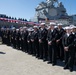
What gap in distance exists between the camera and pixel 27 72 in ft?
23.9

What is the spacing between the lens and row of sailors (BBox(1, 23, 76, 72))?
7.81m

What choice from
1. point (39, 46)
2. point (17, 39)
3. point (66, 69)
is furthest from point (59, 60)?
point (17, 39)

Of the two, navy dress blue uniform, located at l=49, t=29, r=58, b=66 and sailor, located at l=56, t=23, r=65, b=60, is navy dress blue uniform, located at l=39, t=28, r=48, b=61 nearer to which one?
sailor, located at l=56, t=23, r=65, b=60

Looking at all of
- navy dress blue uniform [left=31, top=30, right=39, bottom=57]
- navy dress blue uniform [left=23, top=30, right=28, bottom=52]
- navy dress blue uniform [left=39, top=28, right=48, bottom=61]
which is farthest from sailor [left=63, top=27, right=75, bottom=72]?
navy dress blue uniform [left=23, top=30, right=28, bottom=52]

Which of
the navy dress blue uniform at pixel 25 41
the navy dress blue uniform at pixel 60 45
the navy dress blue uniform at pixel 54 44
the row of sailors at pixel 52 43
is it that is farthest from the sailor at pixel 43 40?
the navy dress blue uniform at pixel 25 41

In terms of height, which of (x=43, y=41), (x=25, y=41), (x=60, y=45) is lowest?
(x=25, y=41)

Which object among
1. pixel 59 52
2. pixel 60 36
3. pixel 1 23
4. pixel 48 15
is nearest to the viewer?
pixel 60 36

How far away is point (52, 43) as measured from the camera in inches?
351

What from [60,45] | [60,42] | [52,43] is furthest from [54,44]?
[60,45]

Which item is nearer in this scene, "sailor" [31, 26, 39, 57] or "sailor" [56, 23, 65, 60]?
"sailor" [56, 23, 65, 60]

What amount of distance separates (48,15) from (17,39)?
143 feet

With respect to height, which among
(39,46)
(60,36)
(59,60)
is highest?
(60,36)

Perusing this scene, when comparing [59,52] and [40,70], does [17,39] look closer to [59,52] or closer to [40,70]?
[59,52]

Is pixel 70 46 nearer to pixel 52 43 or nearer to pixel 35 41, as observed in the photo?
pixel 52 43
